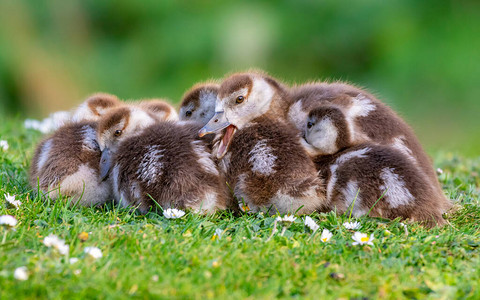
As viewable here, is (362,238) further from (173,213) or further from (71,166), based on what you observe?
(71,166)

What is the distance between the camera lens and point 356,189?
441 cm

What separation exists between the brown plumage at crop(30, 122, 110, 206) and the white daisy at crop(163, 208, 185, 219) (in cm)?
69

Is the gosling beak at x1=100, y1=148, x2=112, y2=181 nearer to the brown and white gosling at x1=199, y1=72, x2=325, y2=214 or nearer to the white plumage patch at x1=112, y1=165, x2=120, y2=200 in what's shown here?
the white plumage patch at x1=112, y1=165, x2=120, y2=200

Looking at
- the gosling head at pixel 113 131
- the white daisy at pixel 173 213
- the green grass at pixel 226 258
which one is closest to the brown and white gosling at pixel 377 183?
the green grass at pixel 226 258

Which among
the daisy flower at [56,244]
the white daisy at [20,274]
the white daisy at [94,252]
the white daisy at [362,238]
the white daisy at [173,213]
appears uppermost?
the white daisy at [362,238]

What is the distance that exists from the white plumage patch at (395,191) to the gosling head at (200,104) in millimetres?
1695

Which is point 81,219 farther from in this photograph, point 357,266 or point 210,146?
point 357,266

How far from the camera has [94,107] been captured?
18.0 feet

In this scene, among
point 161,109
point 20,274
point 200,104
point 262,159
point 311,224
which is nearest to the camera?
point 20,274

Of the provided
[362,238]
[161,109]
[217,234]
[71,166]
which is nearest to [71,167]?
[71,166]

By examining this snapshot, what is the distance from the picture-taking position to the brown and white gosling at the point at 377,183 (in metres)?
4.37

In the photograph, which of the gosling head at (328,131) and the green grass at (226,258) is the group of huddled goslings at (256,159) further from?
the green grass at (226,258)

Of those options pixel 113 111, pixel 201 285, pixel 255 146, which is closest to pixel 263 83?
pixel 255 146

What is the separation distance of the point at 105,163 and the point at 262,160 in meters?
1.19
